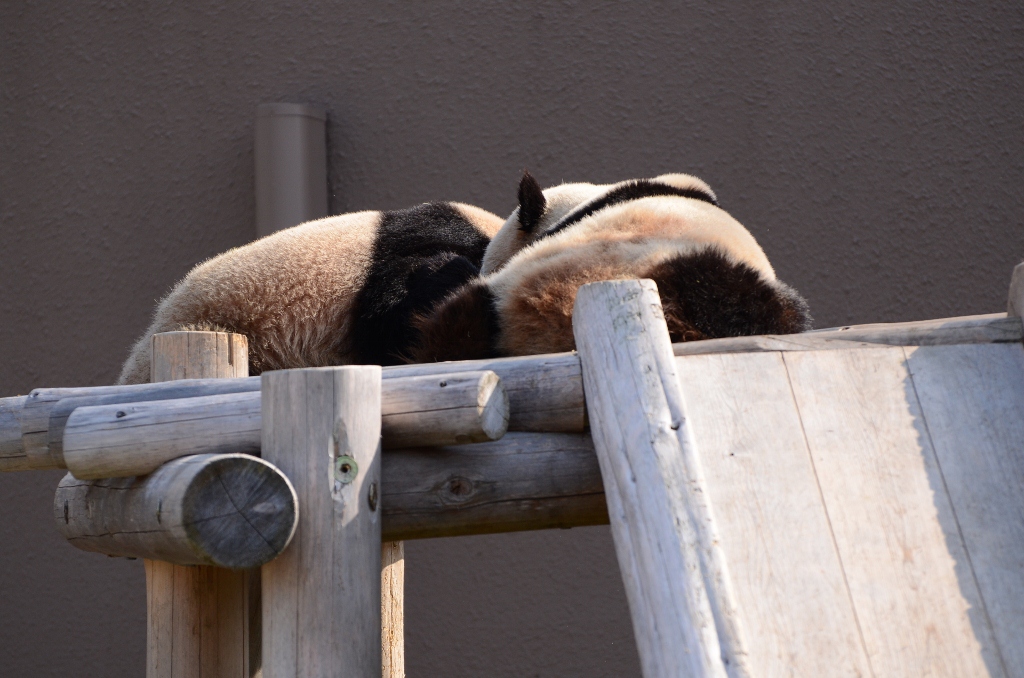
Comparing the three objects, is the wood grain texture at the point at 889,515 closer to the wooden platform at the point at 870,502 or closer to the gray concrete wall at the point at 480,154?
the wooden platform at the point at 870,502

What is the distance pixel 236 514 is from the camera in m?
1.44

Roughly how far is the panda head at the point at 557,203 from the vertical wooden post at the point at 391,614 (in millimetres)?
916

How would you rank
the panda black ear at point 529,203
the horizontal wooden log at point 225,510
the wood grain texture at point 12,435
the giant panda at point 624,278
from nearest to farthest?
the horizontal wooden log at point 225,510, the wood grain texture at point 12,435, the giant panda at point 624,278, the panda black ear at point 529,203

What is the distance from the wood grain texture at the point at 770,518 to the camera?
1.30 m

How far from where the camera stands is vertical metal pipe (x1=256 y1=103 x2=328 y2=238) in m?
3.82

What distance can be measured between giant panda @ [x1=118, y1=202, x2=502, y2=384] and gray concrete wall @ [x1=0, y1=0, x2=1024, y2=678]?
1214 millimetres

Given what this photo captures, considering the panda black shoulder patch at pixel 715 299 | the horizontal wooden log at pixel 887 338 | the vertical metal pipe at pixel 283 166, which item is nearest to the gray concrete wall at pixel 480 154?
the vertical metal pipe at pixel 283 166

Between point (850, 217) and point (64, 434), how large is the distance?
310cm

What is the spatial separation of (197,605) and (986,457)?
154 centimetres

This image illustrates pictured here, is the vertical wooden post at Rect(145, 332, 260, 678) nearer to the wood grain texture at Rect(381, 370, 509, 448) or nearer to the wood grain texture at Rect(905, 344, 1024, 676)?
the wood grain texture at Rect(381, 370, 509, 448)

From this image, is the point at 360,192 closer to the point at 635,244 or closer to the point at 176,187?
the point at 176,187

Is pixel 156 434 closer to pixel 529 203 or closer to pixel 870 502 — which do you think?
pixel 870 502

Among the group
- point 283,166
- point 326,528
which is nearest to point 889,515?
point 326,528

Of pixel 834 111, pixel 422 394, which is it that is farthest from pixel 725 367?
pixel 834 111
